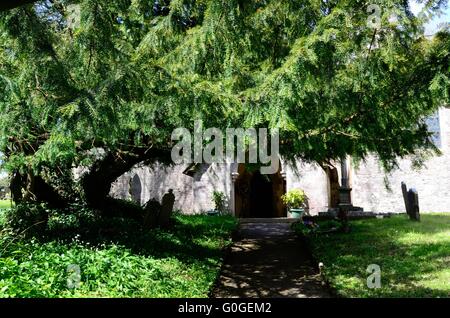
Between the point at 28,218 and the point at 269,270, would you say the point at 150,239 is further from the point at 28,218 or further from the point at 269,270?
the point at 269,270

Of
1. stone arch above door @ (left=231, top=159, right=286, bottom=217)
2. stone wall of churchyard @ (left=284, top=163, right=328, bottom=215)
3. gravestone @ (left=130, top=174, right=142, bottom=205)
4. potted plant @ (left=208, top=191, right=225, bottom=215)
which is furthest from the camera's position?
gravestone @ (left=130, top=174, right=142, bottom=205)

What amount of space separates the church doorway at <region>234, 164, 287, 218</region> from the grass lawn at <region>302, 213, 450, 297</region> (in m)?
6.97

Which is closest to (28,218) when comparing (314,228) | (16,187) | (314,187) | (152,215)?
(16,187)

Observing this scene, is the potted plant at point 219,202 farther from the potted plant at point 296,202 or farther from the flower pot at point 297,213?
the flower pot at point 297,213

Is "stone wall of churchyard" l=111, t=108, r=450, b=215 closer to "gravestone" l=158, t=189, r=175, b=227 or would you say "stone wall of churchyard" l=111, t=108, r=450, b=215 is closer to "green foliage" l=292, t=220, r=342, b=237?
"green foliage" l=292, t=220, r=342, b=237

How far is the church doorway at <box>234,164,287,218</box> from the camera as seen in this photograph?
768 inches

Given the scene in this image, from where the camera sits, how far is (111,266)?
21.1 feet

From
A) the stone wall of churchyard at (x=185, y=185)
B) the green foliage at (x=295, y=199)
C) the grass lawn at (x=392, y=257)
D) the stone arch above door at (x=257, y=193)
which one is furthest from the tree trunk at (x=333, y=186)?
the grass lawn at (x=392, y=257)

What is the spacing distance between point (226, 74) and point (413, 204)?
34.8 ft

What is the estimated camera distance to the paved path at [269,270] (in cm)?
689

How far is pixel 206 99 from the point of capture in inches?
163

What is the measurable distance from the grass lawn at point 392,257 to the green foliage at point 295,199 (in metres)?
4.07

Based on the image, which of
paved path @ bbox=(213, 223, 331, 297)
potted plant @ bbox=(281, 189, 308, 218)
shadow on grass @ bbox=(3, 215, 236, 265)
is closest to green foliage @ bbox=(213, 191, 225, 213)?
potted plant @ bbox=(281, 189, 308, 218)
